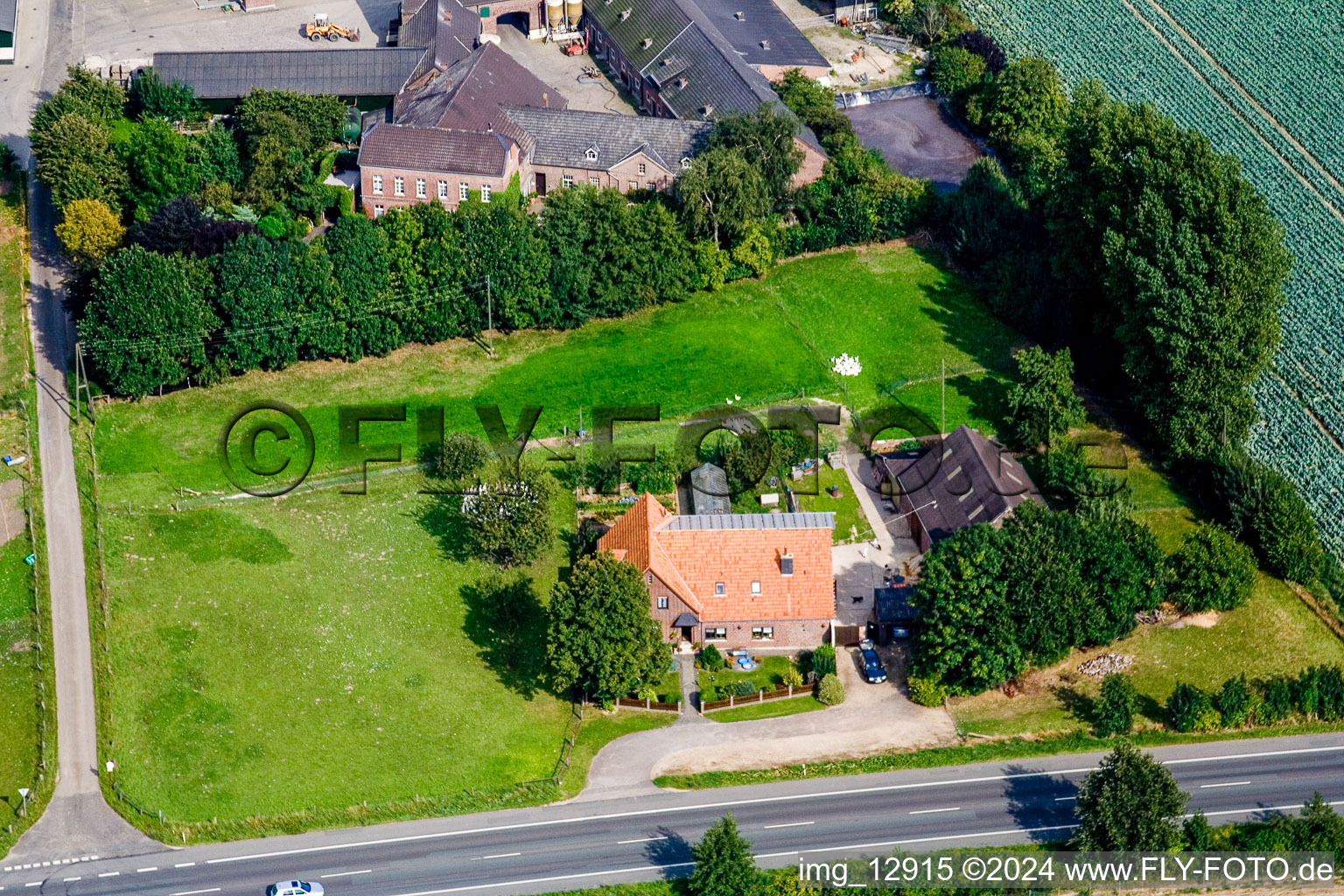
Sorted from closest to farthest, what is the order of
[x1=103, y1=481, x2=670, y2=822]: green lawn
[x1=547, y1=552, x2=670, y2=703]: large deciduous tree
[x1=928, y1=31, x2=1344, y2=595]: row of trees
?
[x1=103, y1=481, x2=670, y2=822]: green lawn < [x1=547, y1=552, x2=670, y2=703]: large deciduous tree < [x1=928, y1=31, x2=1344, y2=595]: row of trees

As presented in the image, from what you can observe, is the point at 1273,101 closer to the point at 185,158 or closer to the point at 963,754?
the point at 963,754

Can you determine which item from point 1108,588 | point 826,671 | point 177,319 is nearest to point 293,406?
point 177,319

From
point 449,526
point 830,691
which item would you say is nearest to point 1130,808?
point 830,691

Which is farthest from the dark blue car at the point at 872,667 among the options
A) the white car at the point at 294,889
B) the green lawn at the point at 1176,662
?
the white car at the point at 294,889

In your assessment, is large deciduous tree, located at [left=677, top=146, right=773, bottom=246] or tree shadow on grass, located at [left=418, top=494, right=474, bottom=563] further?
large deciduous tree, located at [left=677, top=146, right=773, bottom=246]

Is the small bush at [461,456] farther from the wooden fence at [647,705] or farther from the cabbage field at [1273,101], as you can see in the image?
the cabbage field at [1273,101]

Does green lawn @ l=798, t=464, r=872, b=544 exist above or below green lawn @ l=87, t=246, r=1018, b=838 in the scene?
above

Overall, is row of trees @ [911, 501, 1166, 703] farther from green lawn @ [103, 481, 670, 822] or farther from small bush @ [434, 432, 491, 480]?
small bush @ [434, 432, 491, 480]

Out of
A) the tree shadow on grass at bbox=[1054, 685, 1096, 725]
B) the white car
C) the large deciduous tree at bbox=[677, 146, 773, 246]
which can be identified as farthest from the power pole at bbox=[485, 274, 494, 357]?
the tree shadow on grass at bbox=[1054, 685, 1096, 725]
